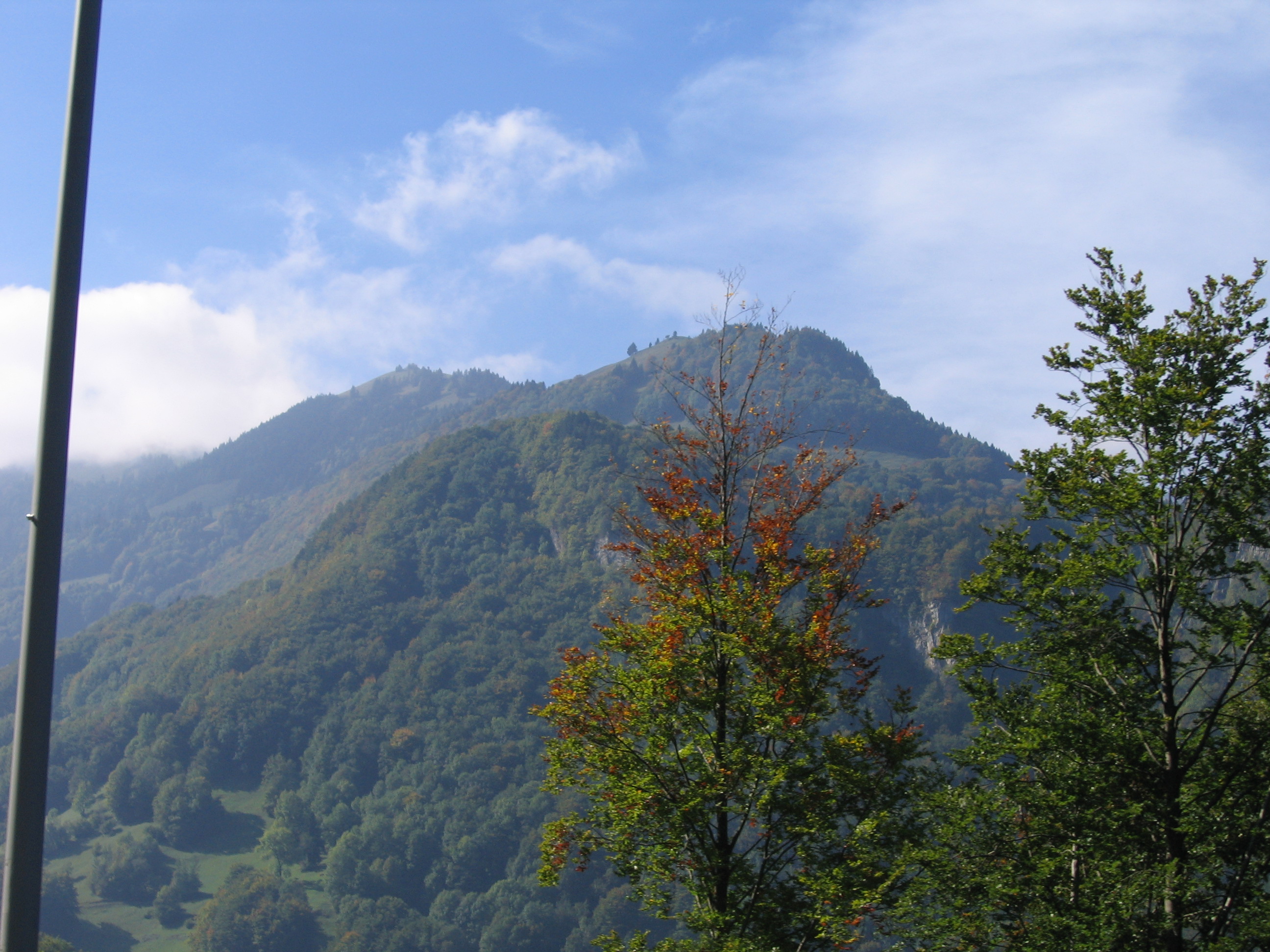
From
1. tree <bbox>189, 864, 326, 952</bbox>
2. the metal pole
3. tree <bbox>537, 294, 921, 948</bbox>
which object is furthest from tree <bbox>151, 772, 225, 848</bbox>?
the metal pole

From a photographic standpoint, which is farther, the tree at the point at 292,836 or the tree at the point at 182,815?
the tree at the point at 182,815

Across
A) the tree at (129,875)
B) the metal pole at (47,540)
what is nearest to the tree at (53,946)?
the tree at (129,875)

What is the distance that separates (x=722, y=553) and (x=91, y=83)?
1039 cm

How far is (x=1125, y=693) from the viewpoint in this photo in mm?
Answer: 14328

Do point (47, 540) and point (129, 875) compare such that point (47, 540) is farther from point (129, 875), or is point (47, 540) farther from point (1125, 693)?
point (129, 875)

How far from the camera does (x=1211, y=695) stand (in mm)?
18375

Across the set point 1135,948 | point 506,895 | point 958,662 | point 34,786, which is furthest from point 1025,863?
point 506,895

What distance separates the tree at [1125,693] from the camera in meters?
12.9

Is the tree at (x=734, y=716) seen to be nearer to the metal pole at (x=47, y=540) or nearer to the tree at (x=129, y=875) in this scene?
the metal pole at (x=47, y=540)

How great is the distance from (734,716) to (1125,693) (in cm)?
540

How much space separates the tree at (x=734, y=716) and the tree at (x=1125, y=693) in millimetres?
1322

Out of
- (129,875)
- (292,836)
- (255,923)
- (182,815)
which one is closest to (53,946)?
(255,923)

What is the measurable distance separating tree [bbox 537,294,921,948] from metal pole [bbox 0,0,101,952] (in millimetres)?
9291

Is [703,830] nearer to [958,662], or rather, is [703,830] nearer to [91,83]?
[958,662]
